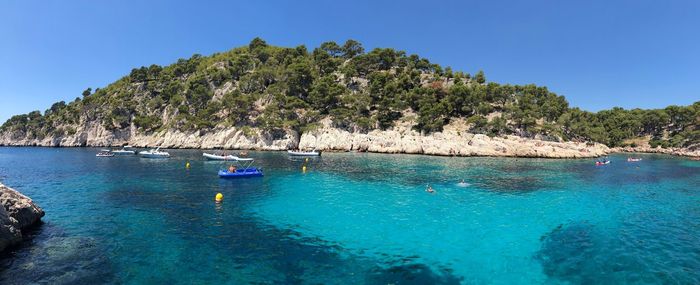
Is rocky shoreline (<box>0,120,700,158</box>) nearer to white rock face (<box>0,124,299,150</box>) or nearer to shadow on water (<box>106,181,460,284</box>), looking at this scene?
white rock face (<box>0,124,299,150</box>)

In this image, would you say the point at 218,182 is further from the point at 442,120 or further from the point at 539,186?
the point at 442,120

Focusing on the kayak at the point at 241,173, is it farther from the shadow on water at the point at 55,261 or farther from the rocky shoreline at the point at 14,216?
the shadow on water at the point at 55,261

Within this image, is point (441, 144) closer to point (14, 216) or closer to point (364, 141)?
point (364, 141)

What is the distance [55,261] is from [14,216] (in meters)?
6.47

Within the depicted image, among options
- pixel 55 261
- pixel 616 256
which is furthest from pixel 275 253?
pixel 616 256

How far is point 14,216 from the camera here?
18.8 metres

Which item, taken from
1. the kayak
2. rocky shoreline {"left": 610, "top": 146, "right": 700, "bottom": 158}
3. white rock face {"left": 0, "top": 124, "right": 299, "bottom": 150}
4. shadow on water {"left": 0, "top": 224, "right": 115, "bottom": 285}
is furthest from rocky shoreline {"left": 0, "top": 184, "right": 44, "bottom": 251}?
rocky shoreline {"left": 610, "top": 146, "right": 700, "bottom": 158}

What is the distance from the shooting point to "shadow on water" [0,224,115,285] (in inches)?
536

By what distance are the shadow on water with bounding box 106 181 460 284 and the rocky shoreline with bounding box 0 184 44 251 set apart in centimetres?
678

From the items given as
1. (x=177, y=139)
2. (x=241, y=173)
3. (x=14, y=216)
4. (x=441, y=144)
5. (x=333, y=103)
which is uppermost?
(x=333, y=103)

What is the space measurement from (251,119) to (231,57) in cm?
5887

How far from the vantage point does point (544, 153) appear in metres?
83.9

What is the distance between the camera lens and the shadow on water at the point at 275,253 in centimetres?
1446

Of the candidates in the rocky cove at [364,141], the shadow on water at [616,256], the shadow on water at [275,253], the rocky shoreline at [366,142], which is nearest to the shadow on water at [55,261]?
the shadow on water at [275,253]
